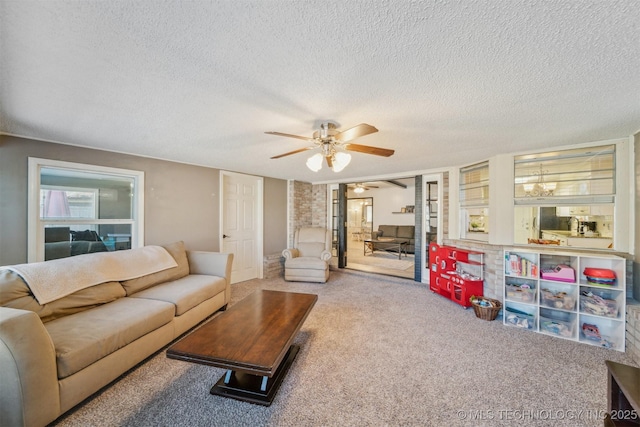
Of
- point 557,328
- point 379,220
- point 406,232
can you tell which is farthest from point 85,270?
point 379,220

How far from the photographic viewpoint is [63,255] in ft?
9.07

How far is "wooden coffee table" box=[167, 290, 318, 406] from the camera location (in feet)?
4.85

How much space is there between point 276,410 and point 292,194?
4.28m

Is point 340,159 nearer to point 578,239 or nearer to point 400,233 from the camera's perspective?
point 578,239

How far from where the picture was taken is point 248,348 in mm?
1617

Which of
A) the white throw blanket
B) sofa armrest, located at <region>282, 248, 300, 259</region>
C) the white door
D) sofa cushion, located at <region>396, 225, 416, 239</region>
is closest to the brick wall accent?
sofa armrest, located at <region>282, 248, 300, 259</region>

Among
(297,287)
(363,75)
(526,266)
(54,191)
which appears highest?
(363,75)

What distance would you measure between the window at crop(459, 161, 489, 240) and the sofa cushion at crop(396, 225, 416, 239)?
11.2 feet

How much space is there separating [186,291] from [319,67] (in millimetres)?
2574

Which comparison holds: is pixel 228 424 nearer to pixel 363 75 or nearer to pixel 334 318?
pixel 334 318

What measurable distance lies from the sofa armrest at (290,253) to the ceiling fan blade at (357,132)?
3.26m

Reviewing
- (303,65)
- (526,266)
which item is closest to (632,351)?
(526,266)

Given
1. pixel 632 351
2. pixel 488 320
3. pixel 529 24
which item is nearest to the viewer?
pixel 529 24

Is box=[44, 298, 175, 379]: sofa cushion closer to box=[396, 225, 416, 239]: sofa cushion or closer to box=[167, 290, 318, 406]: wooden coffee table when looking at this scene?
box=[167, 290, 318, 406]: wooden coffee table
